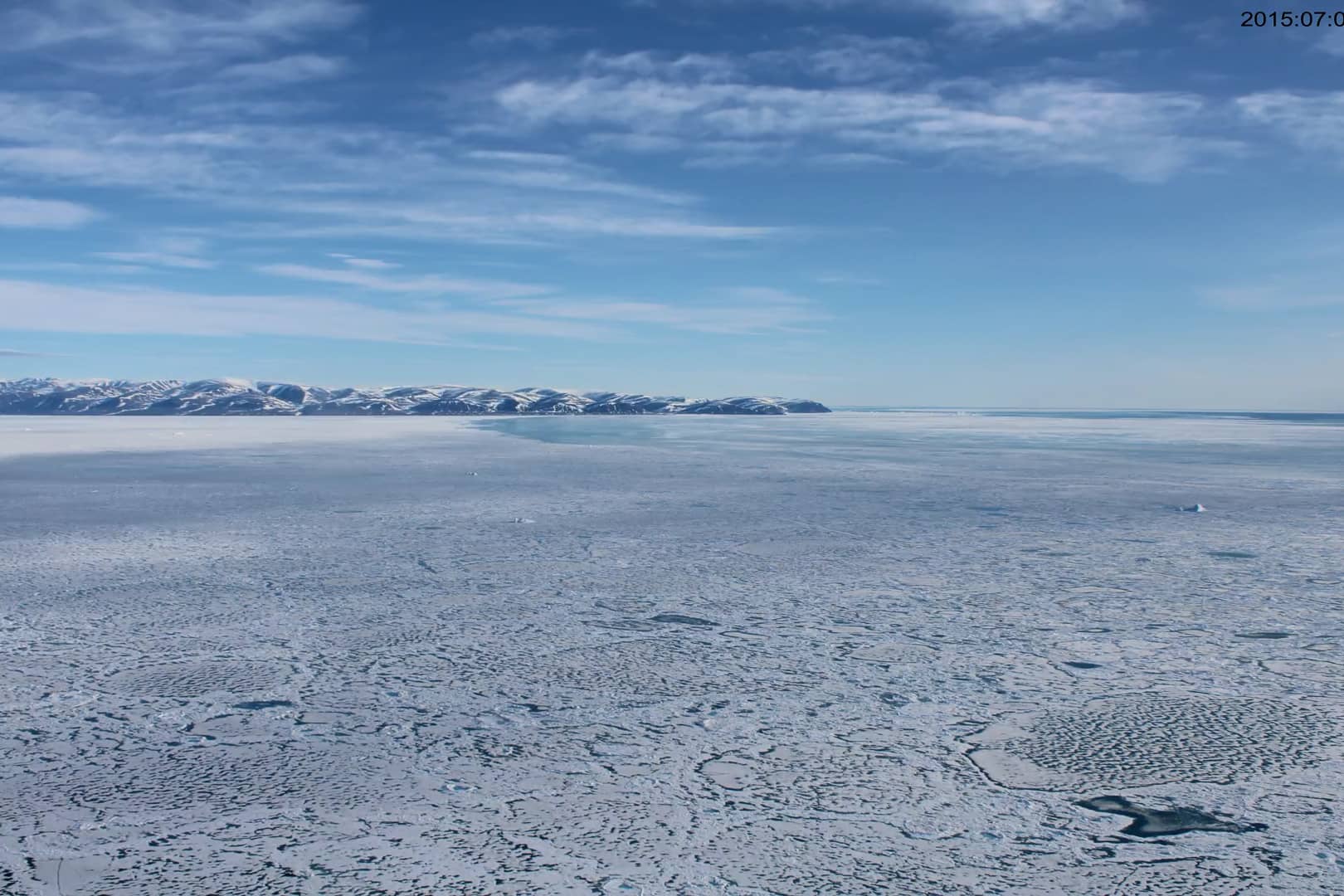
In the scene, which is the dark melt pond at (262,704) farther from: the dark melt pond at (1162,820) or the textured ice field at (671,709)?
the dark melt pond at (1162,820)

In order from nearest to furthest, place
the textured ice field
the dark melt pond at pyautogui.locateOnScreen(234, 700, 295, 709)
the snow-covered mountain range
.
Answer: the textured ice field < the dark melt pond at pyautogui.locateOnScreen(234, 700, 295, 709) < the snow-covered mountain range

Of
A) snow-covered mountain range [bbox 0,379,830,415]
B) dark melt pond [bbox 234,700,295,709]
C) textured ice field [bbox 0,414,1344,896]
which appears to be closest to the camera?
textured ice field [bbox 0,414,1344,896]

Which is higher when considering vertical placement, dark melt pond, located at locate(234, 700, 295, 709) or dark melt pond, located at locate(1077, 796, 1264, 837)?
dark melt pond, located at locate(1077, 796, 1264, 837)

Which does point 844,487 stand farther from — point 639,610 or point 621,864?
point 621,864

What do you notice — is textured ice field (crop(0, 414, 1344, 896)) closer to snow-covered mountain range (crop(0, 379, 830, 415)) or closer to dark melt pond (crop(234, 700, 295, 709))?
dark melt pond (crop(234, 700, 295, 709))

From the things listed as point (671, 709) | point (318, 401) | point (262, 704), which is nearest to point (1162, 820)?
point (671, 709)

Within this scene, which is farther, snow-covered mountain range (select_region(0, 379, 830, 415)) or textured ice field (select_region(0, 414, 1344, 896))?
snow-covered mountain range (select_region(0, 379, 830, 415))

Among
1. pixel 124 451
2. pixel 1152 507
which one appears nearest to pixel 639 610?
pixel 1152 507

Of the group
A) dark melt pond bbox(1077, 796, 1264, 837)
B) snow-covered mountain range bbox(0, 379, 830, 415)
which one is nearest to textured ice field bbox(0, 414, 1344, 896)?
dark melt pond bbox(1077, 796, 1264, 837)
